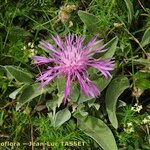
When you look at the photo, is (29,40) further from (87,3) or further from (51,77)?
(51,77)

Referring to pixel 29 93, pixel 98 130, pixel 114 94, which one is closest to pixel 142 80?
pixel 114 94

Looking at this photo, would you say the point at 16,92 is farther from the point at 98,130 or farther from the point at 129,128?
the point at 129,128

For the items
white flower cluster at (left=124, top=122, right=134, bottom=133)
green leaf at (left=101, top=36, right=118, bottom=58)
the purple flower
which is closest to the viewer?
the purple flower

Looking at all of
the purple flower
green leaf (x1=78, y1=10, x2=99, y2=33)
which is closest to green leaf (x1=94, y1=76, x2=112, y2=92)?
the purple flower

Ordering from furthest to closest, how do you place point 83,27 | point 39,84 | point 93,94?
point 83,27 → point 39,84 → point 93,94

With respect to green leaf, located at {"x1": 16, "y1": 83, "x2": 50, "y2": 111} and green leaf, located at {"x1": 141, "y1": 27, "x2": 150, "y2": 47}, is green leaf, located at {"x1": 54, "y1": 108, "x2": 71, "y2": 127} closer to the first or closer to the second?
green leaf, located at {"x1": 16, "y1": 83, "x2": 50, "y2": 111}

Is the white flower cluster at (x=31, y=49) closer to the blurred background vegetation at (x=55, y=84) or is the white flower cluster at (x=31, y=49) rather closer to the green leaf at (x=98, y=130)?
the blurred background vegetation at (x=55, y=84)

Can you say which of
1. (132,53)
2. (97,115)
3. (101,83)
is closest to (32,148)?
(97,115)
